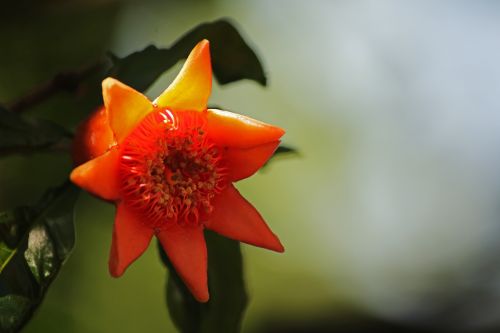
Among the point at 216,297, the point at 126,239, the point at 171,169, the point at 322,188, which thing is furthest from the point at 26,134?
the point at 322,188

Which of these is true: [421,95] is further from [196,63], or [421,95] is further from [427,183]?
[196,63]

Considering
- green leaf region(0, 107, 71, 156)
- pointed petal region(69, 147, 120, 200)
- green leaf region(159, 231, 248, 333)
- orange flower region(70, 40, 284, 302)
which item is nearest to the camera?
pointed petal region(69, 147, 120, 200)

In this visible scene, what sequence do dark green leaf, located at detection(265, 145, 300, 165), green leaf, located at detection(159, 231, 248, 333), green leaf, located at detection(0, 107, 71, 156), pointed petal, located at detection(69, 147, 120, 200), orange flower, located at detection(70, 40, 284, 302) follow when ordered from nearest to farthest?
pointed petal, located at detection(69, 147, 120, 200) < orange flower, located at detection(70, 40, 284, 302) < green leaf, located at detection(0, 107, 71, 156) < green leaf, located at detection(159, 231, 248, 333) < dark green leaf, located at detection(265, 145, 300, 165)

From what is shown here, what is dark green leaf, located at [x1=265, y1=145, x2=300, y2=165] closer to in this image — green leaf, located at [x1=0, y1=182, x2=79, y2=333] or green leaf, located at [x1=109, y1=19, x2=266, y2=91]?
green leaf, located at [x1=109, y1=19, x2=266, y2=91]

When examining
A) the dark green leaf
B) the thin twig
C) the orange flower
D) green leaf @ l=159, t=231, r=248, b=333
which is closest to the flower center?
the orange flower

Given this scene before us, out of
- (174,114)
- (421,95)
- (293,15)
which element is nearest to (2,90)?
(174,114)

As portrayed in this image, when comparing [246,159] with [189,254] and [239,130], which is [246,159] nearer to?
[239,130]
